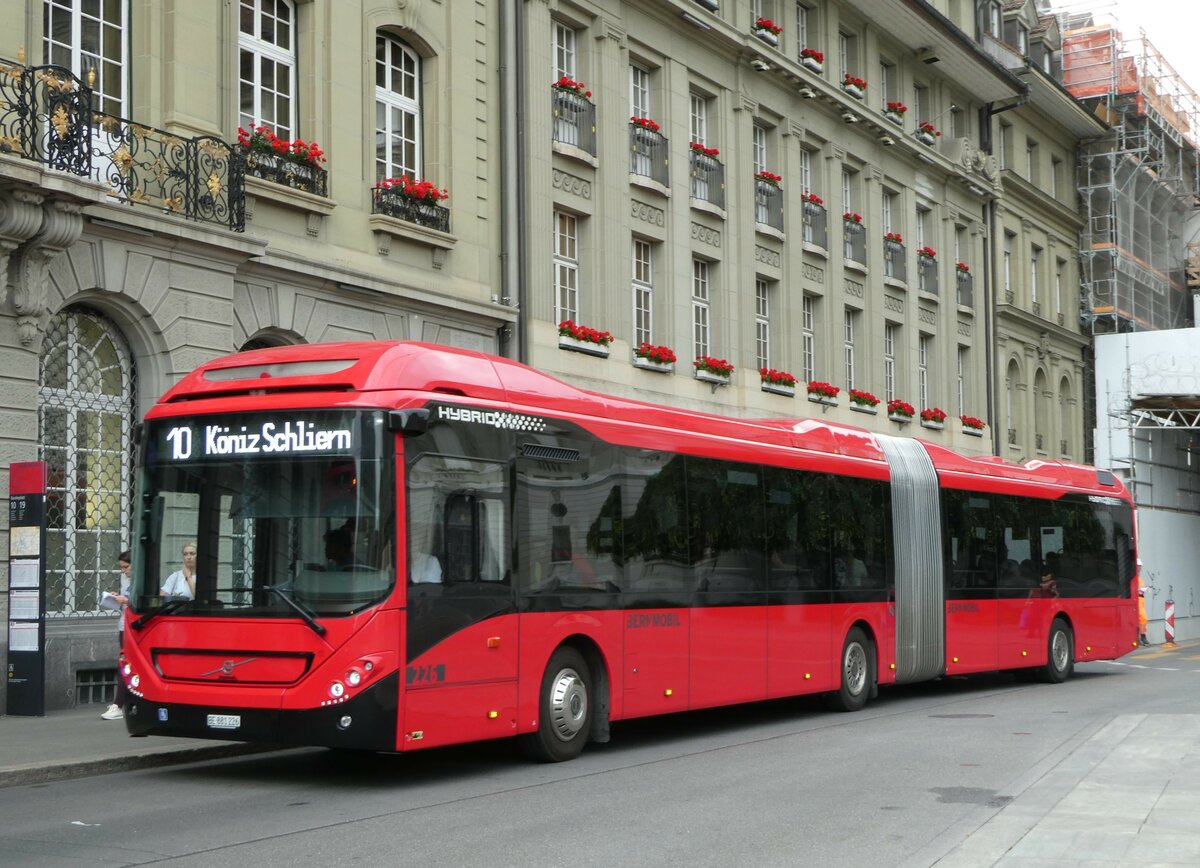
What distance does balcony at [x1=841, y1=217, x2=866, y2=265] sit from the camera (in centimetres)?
3522

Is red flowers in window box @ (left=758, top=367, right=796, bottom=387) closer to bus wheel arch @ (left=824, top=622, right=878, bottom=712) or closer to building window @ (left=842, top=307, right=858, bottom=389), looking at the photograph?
building window @ (left=842, top=307, right=858, bottom=389)

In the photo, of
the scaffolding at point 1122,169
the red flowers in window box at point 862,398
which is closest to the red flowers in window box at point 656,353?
the red flowers in window box at point 862,398

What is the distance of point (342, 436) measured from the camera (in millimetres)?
11336

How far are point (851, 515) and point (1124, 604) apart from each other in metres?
9.45

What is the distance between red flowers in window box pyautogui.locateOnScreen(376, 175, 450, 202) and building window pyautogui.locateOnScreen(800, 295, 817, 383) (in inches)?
507

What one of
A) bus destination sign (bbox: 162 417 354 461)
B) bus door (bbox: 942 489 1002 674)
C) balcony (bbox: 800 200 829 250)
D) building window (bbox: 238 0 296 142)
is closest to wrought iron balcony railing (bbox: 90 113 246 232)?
building window (bbox: 238 0 296 142)

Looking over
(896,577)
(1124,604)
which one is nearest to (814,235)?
(1124,604)

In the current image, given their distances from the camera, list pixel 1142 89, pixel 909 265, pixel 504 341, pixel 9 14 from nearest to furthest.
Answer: pixel 9 14 → pixel 504 341 → pixel 909 265 → pixel 1142 89

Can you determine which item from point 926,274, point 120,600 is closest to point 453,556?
point 120,600

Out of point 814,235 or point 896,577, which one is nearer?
point 896,577

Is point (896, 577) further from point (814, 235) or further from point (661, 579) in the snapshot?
point (814, 235)

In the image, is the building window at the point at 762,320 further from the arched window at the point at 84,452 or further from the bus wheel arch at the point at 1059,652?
the arched window at the point at 84,452

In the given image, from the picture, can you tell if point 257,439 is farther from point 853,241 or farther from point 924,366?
point 924,366

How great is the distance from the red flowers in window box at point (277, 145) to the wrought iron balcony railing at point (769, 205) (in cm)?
1285
